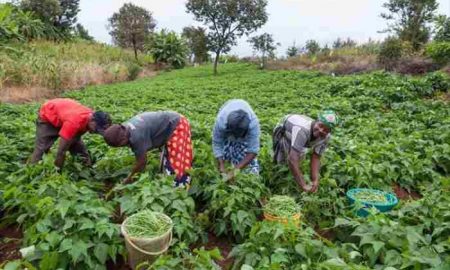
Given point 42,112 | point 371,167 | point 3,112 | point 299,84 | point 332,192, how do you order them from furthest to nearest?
point 299,84 < point 3,112 < point 371,167 < point 42,112 < point 332,192

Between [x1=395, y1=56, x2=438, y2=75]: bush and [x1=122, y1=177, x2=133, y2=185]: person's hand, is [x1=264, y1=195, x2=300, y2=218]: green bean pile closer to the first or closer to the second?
[x1=122, y1=177, x2=133, y2=185]: person's hand

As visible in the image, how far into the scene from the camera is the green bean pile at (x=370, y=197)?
3.92 metres

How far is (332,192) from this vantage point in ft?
13.5

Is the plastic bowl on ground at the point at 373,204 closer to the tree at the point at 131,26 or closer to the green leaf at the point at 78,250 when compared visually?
the green leaf at the point at 78,250

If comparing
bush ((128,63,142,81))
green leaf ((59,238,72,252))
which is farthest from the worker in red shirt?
bush ((128,63,142,81))

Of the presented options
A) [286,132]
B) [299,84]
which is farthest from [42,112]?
[299,84]

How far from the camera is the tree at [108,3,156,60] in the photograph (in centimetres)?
3014

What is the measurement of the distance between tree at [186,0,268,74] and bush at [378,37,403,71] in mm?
8490

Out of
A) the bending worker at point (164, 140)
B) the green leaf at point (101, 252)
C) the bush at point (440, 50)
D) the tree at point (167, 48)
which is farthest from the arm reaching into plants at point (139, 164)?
the tree at point (167, 48)

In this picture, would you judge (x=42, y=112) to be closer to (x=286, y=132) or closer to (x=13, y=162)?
Answer: (x=13, y=162)

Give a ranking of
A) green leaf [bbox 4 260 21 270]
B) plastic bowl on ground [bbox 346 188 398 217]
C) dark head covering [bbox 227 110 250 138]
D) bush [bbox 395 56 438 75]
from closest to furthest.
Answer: green leaf [bbox 4 260 21 270] < plastic bowl on ground [bbox 346 188 398 217] < dark head covering [bbox 227 110 250 138] < bush [bbox 395 56 438 75]

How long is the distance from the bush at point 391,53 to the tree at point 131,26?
17.4 meters

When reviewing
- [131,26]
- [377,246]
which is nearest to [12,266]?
[377,246]

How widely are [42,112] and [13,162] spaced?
2.28ft
